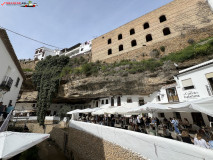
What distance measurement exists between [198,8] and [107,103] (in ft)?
67.1

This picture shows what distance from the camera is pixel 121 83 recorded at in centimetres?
1595

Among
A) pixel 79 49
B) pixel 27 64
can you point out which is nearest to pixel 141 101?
pixel 79 49

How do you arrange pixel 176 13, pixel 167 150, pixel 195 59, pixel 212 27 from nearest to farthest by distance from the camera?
pixel 167 150, pixel 195 59, pixel 212 27, pixel 176 13

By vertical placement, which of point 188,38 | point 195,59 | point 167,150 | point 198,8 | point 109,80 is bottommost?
point 167,150

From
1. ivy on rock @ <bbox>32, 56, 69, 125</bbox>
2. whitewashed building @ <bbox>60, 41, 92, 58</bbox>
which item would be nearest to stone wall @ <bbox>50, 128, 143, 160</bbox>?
ivy on rock @ <bbox>32, 56, 69, 125</bbox>

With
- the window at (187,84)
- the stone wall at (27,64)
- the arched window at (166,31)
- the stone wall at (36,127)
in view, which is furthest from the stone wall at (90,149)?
the stone wall at (27,64)

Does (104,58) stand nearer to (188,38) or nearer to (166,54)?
(166,54)

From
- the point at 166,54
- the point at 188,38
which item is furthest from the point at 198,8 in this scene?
the point at 166,54

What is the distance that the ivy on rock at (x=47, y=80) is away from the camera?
18877mm

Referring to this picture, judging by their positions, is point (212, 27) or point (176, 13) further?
point (176, 13)

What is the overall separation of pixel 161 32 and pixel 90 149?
63.0ft

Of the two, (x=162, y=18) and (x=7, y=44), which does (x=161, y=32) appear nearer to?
(x=162, y=18)

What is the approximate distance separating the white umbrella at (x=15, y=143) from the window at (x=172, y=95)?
13689 millimetres

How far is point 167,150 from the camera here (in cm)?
341
